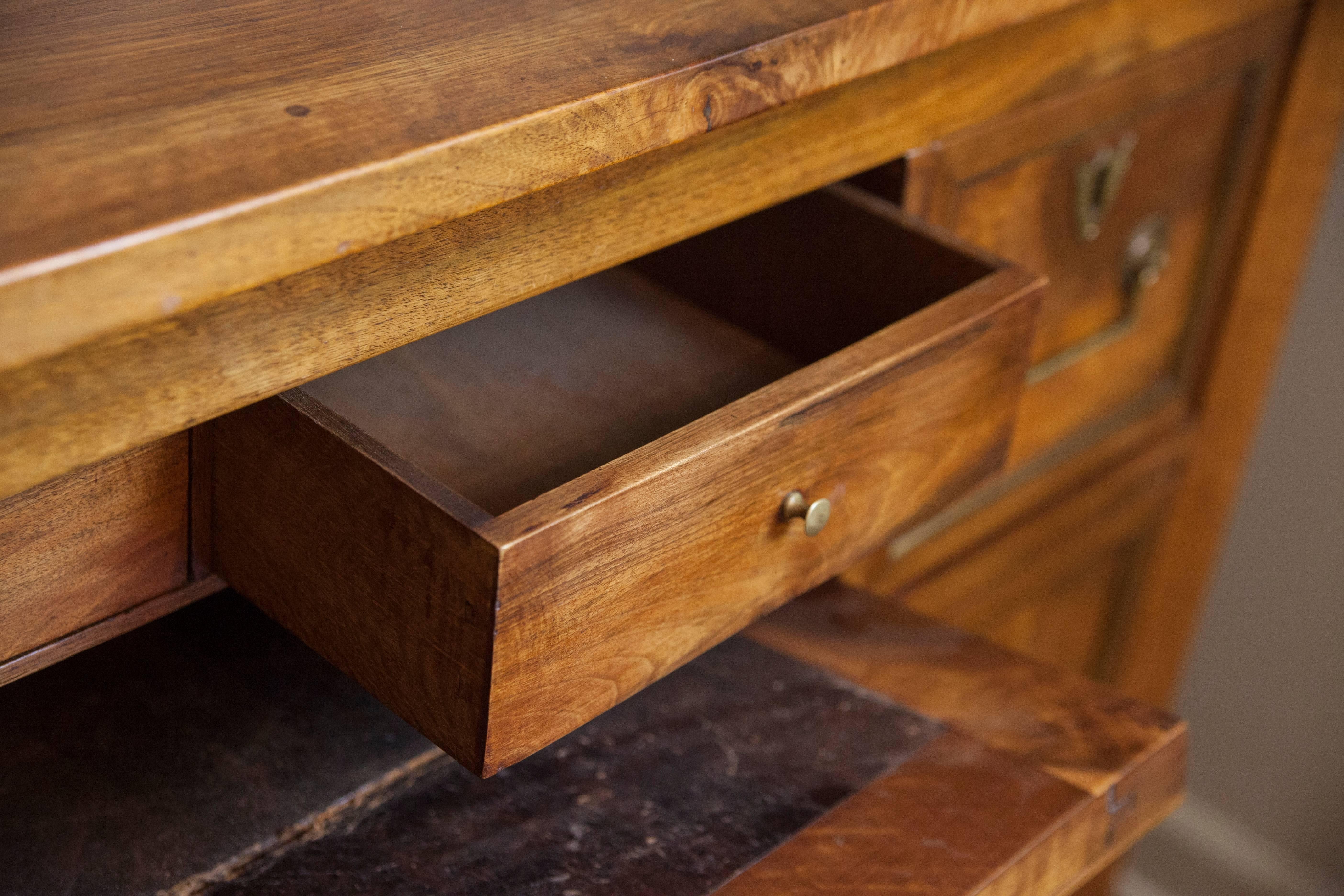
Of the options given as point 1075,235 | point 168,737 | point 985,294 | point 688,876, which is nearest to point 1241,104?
point 1075,235

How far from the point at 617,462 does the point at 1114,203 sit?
0.52 meters

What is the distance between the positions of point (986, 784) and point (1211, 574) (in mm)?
981

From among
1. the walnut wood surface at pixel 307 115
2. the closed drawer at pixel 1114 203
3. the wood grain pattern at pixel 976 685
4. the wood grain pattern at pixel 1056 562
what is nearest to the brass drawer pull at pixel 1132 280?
the closed drawer at pixel 1114 203

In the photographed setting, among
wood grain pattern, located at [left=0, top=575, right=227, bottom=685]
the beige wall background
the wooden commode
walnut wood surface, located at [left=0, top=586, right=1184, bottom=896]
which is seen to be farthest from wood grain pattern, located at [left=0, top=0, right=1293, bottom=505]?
the beige wall background

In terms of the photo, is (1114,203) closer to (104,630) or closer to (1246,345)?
(1246,345)

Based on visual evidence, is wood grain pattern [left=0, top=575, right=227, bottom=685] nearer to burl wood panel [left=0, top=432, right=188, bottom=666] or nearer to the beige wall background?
burl wood panel [left=0, top=432, right=188, bottom=666]

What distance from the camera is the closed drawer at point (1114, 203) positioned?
0.74 metres

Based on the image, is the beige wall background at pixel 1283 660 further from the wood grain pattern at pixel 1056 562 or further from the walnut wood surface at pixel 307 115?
the walnut wood surface at pixel 307 115

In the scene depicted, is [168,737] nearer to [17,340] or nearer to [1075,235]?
[17,340]

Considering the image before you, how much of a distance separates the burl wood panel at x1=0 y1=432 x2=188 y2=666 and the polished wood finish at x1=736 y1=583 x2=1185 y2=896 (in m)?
0.25

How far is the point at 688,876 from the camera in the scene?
1.77 ft

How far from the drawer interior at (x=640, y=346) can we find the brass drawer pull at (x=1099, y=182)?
0.69 feet

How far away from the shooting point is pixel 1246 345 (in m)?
1.06

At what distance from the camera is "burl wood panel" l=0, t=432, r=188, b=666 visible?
1.45 ft
